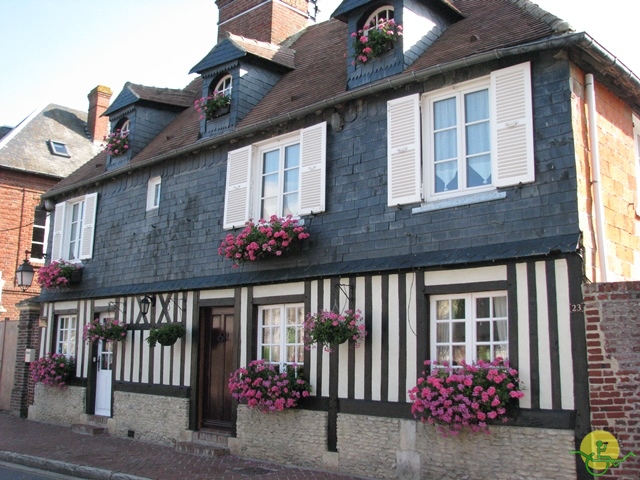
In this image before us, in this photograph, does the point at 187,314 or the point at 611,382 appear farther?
the point at 187,314

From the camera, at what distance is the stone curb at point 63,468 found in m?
8.62

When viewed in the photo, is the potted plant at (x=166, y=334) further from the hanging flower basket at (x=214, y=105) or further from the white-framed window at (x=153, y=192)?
the hanging flower basket at (x=214, y=105)

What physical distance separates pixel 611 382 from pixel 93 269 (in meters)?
10.6

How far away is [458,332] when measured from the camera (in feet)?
26.3

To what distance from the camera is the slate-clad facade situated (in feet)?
23.9

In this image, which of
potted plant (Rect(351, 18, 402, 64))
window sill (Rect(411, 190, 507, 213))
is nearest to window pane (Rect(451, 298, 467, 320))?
window sill (Rect(411, 190, 507, 213))

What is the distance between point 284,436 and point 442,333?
292cm

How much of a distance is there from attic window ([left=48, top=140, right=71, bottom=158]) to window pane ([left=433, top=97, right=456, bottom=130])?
1667cm

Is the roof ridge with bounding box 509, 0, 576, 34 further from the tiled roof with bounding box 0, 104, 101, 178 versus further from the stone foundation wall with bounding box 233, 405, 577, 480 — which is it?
the tiled roof with bounding box 0, 104, 101, 178

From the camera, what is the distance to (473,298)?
7922 millimetres

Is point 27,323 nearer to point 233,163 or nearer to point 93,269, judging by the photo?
point 93,269

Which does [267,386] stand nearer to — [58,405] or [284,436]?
[284,436]

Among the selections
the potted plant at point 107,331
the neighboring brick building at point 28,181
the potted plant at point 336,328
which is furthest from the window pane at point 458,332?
the neighboring brick building at point 28,181

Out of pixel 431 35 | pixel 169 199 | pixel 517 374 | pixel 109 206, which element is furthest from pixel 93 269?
pixel 517 374
